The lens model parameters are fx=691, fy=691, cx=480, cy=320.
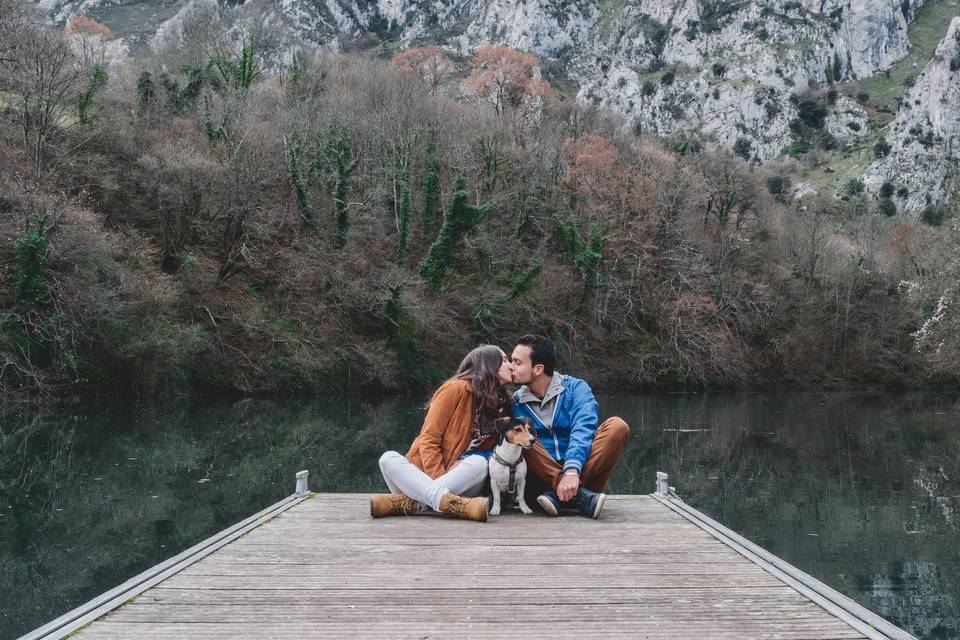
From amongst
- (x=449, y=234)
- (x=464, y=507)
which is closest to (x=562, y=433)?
(x=464, y=507)

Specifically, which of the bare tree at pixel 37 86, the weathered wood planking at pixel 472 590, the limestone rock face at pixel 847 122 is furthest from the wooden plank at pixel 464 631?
the limestone rock face at pixel 847 122

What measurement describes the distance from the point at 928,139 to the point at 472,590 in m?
97.7

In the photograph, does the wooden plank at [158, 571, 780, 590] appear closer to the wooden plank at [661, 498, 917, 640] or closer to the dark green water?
the wooden plank at [661, 498, 917, 640]

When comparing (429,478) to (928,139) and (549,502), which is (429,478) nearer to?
(549,502)

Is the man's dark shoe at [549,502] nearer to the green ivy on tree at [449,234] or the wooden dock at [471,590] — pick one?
the wooden dock at [471,590]

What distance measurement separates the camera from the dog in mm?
5309

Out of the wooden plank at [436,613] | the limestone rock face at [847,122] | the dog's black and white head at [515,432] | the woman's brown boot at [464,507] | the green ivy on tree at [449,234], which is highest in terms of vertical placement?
the limestone rock face at [847,122]

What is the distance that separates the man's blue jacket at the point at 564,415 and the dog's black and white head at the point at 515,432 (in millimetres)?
549

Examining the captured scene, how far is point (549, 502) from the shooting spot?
18.9 feet

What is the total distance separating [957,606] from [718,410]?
21.2 m

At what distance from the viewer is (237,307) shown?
29.0 meters

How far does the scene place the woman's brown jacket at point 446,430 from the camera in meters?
5.69

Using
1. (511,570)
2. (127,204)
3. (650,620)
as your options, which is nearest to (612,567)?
(511,570)

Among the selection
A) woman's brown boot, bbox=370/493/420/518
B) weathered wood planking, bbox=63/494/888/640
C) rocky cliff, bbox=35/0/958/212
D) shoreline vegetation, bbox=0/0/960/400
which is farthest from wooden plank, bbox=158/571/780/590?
rocky cliff, bbox=35/0/958/212
